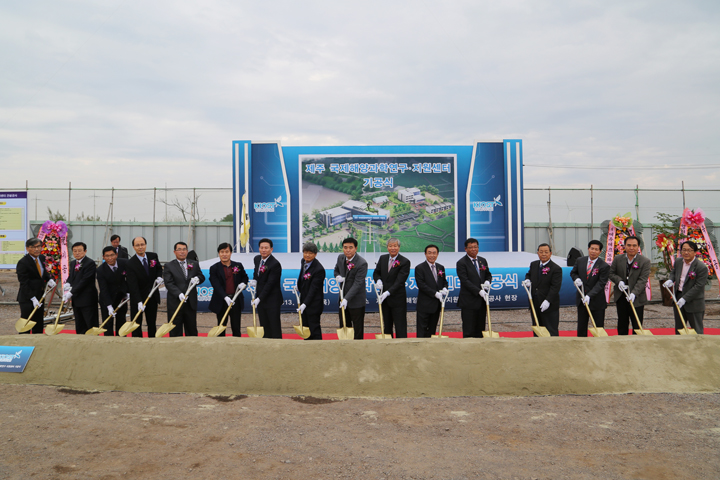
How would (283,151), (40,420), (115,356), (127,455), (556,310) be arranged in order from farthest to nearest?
(283,151) → (556,310) → (115,356) → (40,420) → (127,455)

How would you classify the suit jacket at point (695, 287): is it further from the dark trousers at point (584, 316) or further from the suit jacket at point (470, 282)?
the suit jacket at point (470, 282)

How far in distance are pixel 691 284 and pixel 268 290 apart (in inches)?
168

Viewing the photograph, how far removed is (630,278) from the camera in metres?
5.03

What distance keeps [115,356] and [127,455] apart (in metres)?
1.33

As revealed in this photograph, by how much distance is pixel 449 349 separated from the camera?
3.52 m

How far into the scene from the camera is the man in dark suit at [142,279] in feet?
16.0

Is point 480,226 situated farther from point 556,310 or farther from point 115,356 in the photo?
point 115,356

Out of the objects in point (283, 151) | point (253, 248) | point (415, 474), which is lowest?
point (415, 474)

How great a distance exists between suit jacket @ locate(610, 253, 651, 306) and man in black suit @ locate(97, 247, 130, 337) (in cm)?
519

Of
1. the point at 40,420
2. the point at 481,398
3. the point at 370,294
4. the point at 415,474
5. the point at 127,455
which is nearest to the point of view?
the point at 415,474

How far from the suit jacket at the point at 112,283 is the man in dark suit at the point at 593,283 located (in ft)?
15.3

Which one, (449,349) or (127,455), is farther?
(449,349)

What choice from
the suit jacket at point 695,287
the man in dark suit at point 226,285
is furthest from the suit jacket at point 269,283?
the suit jacket at point 695,287

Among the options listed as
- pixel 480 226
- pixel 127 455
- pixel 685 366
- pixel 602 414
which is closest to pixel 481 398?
pixel 602 414
